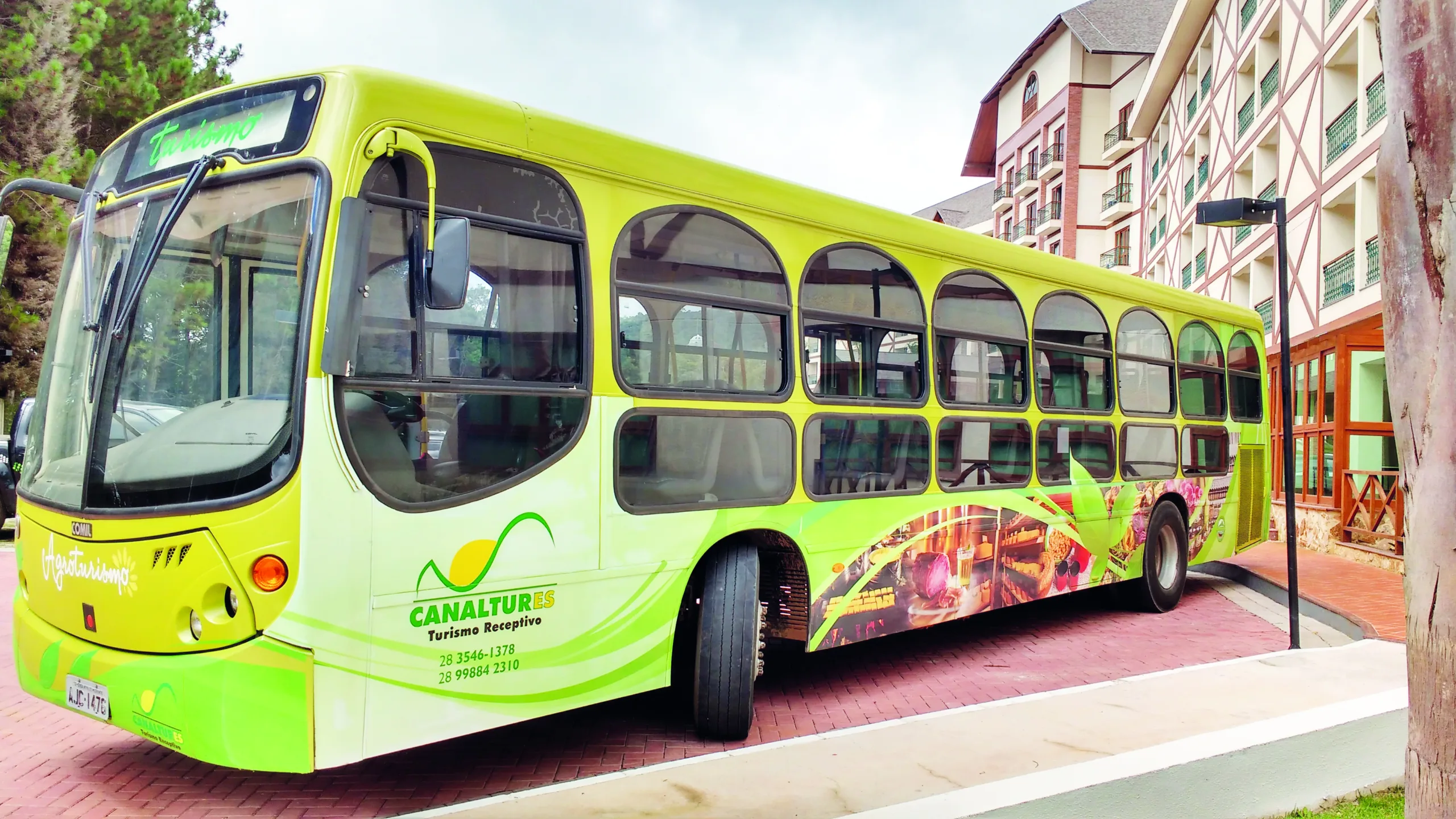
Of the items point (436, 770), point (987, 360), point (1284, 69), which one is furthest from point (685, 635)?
point (1284, 69)

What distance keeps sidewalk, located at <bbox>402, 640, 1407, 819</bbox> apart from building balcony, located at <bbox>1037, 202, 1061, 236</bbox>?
39.2m

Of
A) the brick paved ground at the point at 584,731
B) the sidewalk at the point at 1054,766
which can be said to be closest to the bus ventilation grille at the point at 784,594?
the brick paved ground at the point at 584,731

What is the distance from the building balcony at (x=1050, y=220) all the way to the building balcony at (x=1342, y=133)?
24.3 meters

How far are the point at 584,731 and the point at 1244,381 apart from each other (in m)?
8.78

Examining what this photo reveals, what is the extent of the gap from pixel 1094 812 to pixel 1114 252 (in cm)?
3911

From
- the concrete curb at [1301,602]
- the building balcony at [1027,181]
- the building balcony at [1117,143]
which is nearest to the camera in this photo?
the concrete curb at [1301,602]

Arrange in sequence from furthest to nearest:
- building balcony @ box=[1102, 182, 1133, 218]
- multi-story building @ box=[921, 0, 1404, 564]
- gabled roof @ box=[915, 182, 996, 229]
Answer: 1. gabled roof @ box=[915, 182, 996, 229]
2. building balcony @ box=[1102, 182, 1133, 218]
3. multi-story building @ box=[921, 0, 1404, 564]

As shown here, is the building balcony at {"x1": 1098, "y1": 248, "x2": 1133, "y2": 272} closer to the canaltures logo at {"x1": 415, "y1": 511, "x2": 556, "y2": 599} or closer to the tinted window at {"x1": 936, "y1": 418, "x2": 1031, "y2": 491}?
the tinted window at {"x1": 936, "y1": 418, "x2": 1031, "y2": 491}

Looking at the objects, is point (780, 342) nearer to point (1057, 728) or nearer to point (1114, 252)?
point (1057, 728)

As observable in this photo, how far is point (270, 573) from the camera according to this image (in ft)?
13.0

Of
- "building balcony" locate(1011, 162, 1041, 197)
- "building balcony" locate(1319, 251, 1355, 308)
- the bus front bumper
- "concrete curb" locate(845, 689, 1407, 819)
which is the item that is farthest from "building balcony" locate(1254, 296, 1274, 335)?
"building balcony" locate(1011, 162, 1041, 197)

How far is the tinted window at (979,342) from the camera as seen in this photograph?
741 centimetres

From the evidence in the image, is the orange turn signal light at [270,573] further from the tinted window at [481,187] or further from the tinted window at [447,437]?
the tinted window at [481,187]

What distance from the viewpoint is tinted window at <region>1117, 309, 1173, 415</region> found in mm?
9516
